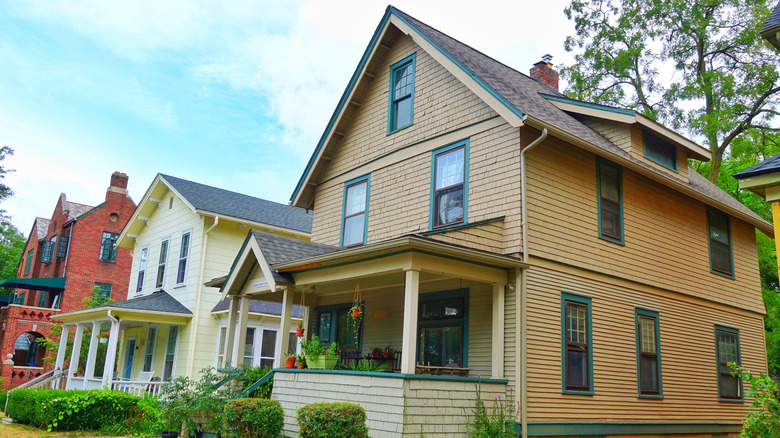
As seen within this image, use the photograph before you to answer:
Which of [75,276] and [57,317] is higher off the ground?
[75,276]

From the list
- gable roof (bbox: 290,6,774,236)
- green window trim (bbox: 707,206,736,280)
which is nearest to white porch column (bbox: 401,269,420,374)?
gable roof (bbox: 290,6,774,236)

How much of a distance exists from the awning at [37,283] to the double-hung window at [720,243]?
2837cm

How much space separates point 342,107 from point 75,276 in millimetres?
22296

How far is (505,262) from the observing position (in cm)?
1070

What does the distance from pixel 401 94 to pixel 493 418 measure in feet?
26.3

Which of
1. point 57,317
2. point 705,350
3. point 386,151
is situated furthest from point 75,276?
point 705,350

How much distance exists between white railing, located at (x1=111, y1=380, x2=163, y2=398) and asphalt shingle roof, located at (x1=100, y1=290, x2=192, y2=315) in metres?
2.17

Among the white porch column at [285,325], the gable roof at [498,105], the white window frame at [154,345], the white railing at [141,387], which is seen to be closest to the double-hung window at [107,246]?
the white window frame at [154,345]

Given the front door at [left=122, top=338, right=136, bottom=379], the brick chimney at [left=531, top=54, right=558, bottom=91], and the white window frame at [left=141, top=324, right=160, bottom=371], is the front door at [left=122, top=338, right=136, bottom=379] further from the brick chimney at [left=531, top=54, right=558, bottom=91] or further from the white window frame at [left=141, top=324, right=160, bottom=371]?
the brick chimney at [left=531, top=54, right=558, bottom=91]

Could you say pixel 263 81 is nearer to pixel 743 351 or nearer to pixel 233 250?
pixel 233 250

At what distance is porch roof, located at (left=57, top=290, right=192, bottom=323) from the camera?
747 inches

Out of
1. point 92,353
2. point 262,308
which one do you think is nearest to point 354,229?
point 262,308

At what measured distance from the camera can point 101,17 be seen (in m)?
20.8

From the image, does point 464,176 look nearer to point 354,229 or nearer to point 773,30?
point 354,229
